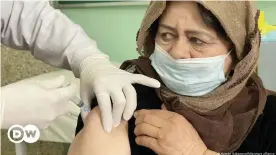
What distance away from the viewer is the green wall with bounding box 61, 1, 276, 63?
115 inches

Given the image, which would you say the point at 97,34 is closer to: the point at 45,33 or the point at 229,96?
the point at 45,33

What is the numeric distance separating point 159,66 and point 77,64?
30cm

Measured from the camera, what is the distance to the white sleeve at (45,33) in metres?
1.44

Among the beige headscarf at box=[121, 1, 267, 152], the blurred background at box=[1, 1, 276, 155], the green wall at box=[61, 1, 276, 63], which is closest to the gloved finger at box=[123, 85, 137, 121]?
the beige headscarf at box=[121, 1, 267, 152]

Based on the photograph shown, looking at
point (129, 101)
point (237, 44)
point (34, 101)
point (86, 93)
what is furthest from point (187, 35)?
point (34, 101)

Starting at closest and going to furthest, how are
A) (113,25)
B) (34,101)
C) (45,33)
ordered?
(34,101) < (45,33) < (113,25)

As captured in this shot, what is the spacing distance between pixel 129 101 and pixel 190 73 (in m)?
0.23

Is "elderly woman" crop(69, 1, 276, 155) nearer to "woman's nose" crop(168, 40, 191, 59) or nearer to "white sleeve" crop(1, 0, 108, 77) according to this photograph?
"woman's nose" crop(168, 40, 191, 59)

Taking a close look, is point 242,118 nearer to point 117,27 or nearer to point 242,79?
point 242,79

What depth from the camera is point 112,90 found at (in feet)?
4.03

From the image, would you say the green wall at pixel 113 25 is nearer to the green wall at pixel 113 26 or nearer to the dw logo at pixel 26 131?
the green wall at pixel 113 26

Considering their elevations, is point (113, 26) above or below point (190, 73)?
below

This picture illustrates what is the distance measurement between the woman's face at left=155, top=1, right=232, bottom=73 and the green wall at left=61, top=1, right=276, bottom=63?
1.60 m

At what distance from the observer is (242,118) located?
132 cm
